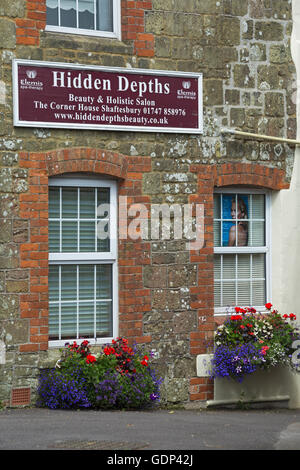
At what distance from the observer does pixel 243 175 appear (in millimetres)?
11250

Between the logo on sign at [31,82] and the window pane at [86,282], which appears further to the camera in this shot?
the window pane at [86,282]

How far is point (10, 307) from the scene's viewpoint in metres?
9.88

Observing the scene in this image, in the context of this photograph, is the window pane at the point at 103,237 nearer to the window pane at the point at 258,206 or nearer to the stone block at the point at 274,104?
the window pane at the point at 258,206

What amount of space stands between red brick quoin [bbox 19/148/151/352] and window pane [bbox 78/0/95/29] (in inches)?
60.8

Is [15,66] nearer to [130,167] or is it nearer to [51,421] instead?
[130,167]

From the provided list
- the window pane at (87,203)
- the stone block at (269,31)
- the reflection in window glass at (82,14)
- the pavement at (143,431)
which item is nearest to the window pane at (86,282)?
the window pane at (87,203)

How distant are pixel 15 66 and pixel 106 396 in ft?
12.8

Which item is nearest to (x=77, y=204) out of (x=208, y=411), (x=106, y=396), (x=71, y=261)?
(x=71, y=261)

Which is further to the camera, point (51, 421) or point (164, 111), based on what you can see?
point (164, 111)

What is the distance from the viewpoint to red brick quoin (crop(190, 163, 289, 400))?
10953 mm

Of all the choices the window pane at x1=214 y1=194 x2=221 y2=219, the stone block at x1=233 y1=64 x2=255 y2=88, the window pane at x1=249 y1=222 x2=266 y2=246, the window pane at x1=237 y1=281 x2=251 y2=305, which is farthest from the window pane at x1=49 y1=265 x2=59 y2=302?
the stone block at x1=233 y1=64 x2=255 y2=88

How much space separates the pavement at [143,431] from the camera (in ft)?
25.4

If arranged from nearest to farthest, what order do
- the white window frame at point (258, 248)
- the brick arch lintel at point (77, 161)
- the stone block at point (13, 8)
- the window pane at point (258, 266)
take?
the stone block at point (13, 8) < the brick arch lintel at point (77, 161) < the white window frame at point (258, 248) < the window pane at point (258, 266)

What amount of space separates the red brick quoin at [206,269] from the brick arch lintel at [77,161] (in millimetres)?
1047
